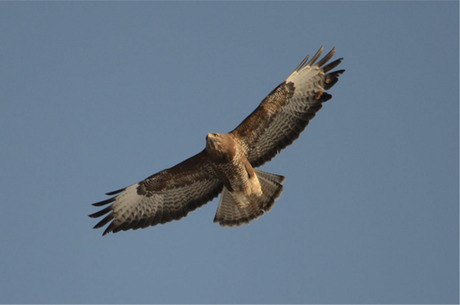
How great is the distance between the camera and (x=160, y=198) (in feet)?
43.3

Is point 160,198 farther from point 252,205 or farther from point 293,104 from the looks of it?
point 293,104

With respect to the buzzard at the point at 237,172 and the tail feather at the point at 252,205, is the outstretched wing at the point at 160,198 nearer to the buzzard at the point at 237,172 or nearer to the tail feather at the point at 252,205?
the buzzard at the point at 237,172

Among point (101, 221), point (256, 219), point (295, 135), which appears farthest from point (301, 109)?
point (101, 221)

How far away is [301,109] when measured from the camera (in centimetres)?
1243

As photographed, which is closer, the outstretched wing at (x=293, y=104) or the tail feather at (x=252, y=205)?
the outstretched wing at (x=293, y=104)

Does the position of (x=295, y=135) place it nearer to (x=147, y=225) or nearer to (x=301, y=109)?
(x=301, y=109)

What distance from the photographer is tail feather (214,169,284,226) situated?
1273 centimetres

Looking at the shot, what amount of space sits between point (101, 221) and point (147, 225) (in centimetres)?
87

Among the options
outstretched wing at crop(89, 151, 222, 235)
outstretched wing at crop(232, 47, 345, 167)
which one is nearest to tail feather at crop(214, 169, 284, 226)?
outstretched wing at crop(89, 151, 222, 235)

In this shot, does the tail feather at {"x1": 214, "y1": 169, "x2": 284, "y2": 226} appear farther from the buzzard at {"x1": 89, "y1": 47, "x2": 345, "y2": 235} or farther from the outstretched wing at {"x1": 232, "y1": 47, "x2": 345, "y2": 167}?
the outstretched wing at {"x1": 232, "y1": 47, "x2": 345, "y2": 167}

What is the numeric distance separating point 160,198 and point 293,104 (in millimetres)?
3020

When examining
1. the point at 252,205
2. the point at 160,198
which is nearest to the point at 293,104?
the point at 252,205

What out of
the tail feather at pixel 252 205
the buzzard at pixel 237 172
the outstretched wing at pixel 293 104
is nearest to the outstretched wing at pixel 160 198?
the buzzard at pixel 237 172

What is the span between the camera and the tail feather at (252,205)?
41.8 ft
